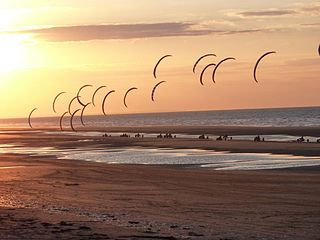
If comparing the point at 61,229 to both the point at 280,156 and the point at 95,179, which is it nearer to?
the point at 95,179

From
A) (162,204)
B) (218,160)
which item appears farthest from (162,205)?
(218,160)

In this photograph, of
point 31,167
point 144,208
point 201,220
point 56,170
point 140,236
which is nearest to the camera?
point 140,236

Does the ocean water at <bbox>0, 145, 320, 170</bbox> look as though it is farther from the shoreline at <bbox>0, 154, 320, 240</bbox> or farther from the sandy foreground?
the shoreline at <bbox>0, 154, 320, 240</bbox>

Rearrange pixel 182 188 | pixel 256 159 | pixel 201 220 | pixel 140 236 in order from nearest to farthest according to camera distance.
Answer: pixel 140 236
pixel 201 220
pixel 182 188
pixel 256 159

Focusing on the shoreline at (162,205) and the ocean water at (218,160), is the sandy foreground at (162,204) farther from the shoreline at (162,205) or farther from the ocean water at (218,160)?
the ocean water at (218,160)

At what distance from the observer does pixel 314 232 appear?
52.3ft

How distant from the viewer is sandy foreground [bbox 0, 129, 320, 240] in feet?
53.5

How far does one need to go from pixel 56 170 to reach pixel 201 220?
1874 cm

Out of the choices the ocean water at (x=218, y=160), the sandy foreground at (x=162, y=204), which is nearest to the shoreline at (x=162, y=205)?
the sandy foreground at (x=162, y=204)

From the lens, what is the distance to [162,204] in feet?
69.1

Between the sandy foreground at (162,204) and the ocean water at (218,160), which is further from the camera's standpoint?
the ocean water at (218,160)

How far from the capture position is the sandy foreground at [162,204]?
16312 millimetres

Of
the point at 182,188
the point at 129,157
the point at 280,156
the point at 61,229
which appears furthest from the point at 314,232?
the point at 129,157

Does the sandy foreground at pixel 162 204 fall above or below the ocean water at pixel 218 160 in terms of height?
above
